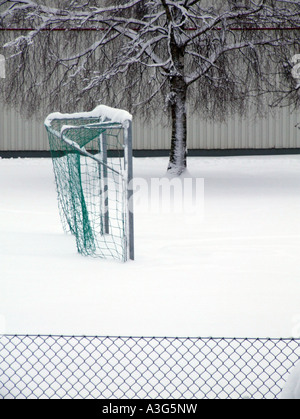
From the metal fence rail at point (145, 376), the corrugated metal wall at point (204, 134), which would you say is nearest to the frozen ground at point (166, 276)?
the metal fence rail at point (145, 376)

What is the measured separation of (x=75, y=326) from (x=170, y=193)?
9.22 metres

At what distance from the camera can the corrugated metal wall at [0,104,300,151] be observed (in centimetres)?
2411

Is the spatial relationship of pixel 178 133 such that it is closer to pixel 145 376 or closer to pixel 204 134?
pixel 204 134

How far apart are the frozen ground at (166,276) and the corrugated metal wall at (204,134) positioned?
11492 mm

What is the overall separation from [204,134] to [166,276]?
17781mm

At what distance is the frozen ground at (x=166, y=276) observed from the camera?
18.0 feet

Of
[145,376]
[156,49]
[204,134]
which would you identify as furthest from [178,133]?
[145,376]

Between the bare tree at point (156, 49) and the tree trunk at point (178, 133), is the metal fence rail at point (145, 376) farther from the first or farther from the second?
the tree trunk at point (178, 133)

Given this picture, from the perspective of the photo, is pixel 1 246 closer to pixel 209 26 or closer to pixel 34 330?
pixel 34 330

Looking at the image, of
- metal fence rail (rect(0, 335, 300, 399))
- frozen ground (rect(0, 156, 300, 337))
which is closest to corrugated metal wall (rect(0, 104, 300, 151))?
frozen ground (rect(0, 156, 300, 337))

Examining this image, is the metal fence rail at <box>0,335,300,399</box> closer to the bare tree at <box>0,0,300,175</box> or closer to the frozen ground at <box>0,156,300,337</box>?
the frozen ground at <box>0,156,300,337</box>

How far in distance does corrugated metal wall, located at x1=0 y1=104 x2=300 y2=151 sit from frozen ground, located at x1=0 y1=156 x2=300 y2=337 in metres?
11.5

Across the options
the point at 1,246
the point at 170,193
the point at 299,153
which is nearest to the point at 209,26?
the point at 170,193

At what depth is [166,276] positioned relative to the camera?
7113 mm
